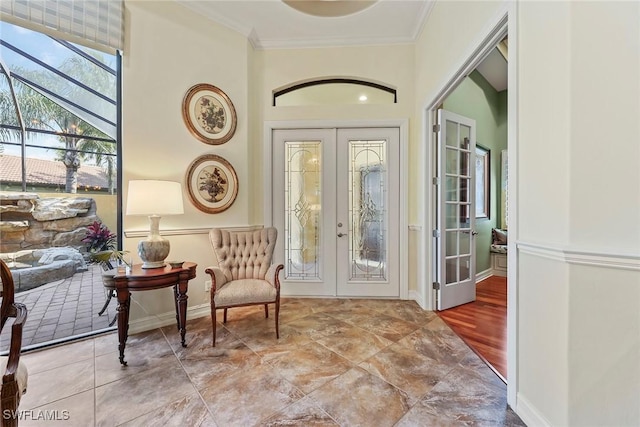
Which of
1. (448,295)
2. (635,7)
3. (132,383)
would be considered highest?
(635,7)

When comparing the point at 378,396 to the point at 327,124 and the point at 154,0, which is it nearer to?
the point at 327,124

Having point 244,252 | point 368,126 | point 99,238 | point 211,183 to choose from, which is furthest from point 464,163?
point 99,238

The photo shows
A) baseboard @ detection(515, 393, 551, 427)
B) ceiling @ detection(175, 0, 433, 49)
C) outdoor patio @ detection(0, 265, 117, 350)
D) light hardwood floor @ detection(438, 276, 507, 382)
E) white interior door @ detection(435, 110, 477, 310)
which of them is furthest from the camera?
white interior door @ detection(435, 110, 477, 310)

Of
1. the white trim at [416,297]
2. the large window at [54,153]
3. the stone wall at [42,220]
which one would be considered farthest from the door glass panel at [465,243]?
the stone wall at [42,220]

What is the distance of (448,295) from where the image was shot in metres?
3.06

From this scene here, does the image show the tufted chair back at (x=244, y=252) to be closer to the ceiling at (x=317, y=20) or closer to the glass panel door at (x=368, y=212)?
the glass panel door at (x=368, y=212)

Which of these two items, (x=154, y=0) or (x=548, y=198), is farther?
(x=154, y=0)

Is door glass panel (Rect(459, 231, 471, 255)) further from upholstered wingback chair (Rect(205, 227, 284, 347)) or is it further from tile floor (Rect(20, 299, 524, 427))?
upholstered wingback chair (Rect(205, 227, 284, 347))

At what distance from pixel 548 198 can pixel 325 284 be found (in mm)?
2640

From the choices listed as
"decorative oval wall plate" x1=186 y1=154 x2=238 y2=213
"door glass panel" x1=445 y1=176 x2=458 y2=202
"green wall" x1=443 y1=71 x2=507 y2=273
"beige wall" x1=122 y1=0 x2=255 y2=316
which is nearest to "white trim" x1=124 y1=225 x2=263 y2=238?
"beige wall" x1=122 y1=0 x2=255 y2=316

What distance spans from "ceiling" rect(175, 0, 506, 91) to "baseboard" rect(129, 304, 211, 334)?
3.30 m

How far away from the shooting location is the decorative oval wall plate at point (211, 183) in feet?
9.48

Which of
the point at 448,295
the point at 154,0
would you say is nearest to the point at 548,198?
the point at 448,295

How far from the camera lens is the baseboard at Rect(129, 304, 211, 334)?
8.28 feet
